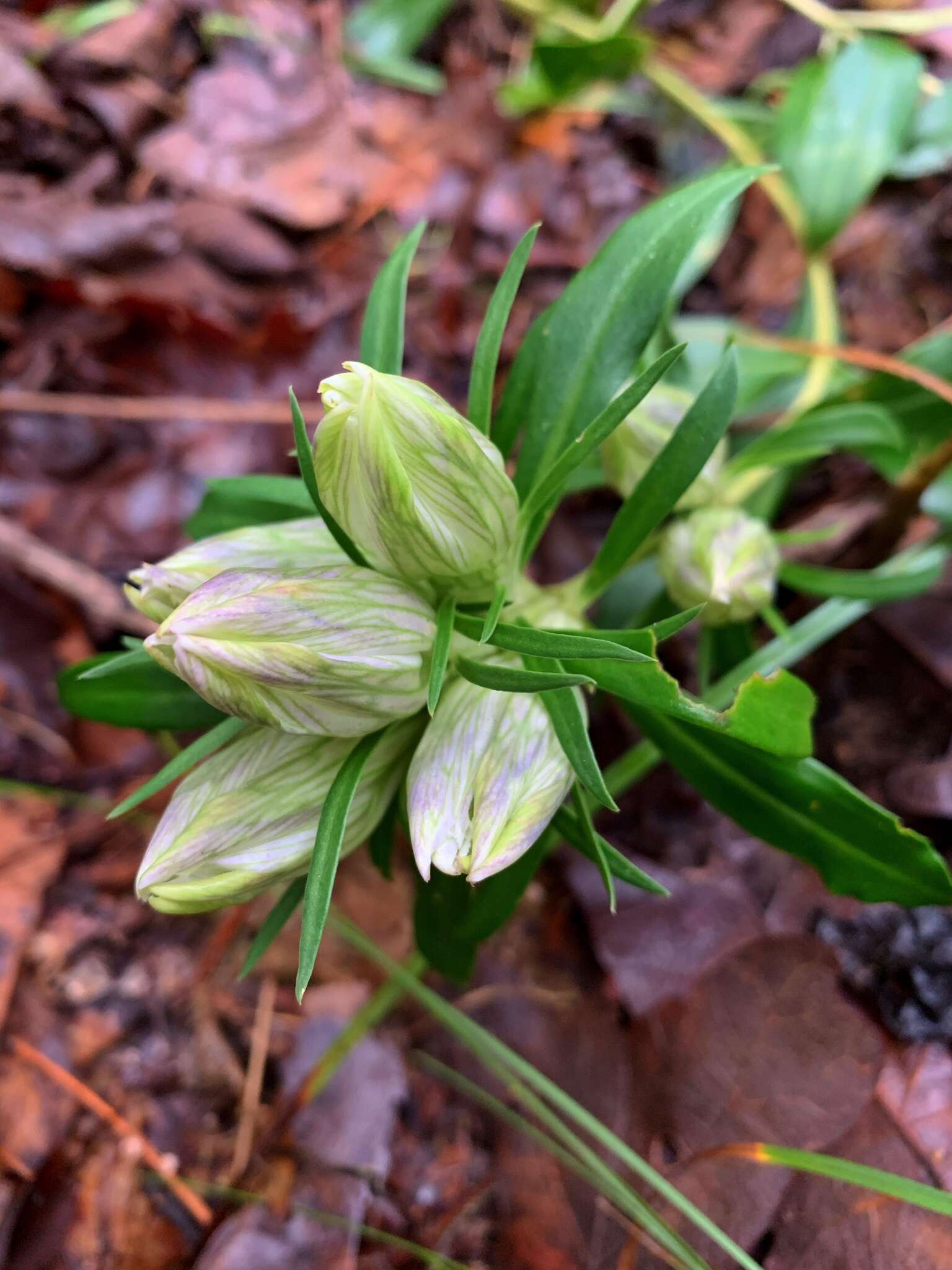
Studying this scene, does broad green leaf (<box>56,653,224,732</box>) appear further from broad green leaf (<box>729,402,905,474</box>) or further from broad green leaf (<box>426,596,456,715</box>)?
broad green leaf (<box>729,402,905,474</box>)

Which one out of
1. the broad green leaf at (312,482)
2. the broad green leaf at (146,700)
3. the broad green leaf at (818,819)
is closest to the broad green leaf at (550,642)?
the broad green leaf at (312,482)

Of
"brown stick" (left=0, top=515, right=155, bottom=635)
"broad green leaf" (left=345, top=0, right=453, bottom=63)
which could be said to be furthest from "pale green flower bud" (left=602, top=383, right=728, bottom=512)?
"broad green leaf" (left=345, top=0, right=453, bottom=63)

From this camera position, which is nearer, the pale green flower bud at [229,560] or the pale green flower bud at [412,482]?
the pale green flower bud at [412,482]

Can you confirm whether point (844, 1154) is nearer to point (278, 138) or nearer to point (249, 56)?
point (278, 138)

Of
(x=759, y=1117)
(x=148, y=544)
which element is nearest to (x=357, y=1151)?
(x=759, y=1117)

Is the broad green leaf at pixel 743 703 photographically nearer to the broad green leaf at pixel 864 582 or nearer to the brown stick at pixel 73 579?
the broad green leaf at pixel 864 582

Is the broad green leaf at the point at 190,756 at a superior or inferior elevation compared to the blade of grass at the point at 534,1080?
superior
